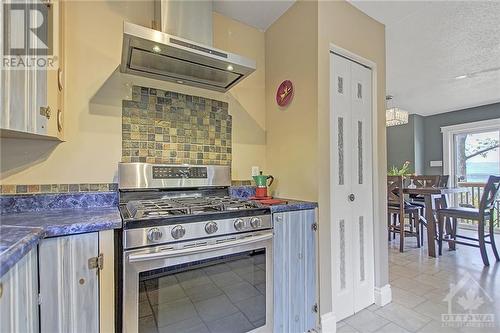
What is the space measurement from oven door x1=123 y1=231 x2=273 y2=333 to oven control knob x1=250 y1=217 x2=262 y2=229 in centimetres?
5

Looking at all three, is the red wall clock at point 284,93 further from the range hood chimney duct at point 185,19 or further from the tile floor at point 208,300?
the tile floor at point 208,300

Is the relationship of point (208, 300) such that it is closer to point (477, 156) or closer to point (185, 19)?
point (185, 19)

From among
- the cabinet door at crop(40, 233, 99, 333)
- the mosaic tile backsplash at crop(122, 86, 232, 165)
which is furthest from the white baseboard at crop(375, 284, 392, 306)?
the cabinet door at crop(40, 233, 99, 333)

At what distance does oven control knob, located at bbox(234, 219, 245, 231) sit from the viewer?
1363 millimetres

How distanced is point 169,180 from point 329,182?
114cm

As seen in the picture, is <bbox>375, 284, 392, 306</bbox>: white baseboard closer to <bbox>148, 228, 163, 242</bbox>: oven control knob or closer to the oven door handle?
the oven door handle

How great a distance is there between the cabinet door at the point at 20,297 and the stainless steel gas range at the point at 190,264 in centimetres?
29

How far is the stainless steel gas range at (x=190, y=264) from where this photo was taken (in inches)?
42.6

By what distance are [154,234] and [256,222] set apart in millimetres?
568

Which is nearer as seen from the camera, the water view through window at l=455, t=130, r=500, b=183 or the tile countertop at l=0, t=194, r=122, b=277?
the tile countertop at l=0, t=194, r=122, b=277

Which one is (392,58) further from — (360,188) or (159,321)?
(159,321)

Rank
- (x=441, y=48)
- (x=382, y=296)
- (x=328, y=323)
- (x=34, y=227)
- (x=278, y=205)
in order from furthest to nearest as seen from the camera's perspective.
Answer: (x=441, y=48) → (x=382, y=296) → (x=328, y=323) → (x=278, y=205) → (x=34, y=227)

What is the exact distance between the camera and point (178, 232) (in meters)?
1.18

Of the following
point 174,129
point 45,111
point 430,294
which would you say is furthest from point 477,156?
point 45,111
